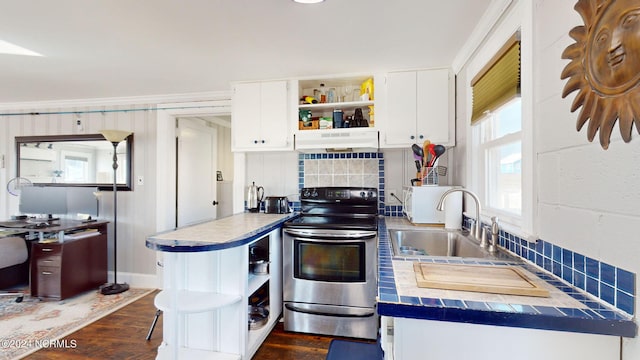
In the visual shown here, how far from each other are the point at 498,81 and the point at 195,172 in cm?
340

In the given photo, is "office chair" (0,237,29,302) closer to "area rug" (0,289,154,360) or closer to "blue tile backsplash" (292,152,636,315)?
"area rug" (0,289,154,360)

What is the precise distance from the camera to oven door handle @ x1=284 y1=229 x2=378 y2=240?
2.18 meters

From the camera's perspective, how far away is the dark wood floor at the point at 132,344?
6.65ft

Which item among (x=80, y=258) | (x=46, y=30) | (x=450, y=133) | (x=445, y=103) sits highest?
(x=46, y=30)

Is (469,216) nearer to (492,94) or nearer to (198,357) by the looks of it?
(492,94)

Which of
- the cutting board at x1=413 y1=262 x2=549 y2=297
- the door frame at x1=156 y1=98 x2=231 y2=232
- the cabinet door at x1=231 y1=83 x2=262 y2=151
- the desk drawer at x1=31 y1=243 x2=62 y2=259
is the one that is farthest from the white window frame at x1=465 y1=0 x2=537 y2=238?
the desk drawer at x1=31 y1=243 x2=62 y2=259

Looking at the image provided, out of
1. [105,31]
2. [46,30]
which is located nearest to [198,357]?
[105,31]

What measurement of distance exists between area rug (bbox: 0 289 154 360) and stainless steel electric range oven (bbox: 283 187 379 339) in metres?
1.69

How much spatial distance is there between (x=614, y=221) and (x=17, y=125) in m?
5.51

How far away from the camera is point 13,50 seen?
7.11 feet

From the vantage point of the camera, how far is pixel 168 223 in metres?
3.32

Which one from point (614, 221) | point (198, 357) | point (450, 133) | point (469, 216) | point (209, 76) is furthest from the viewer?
point (209, 76)

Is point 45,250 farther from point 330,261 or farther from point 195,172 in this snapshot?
point 330,261

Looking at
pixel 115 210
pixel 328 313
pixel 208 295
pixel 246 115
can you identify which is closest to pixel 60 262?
pixel 115 210
